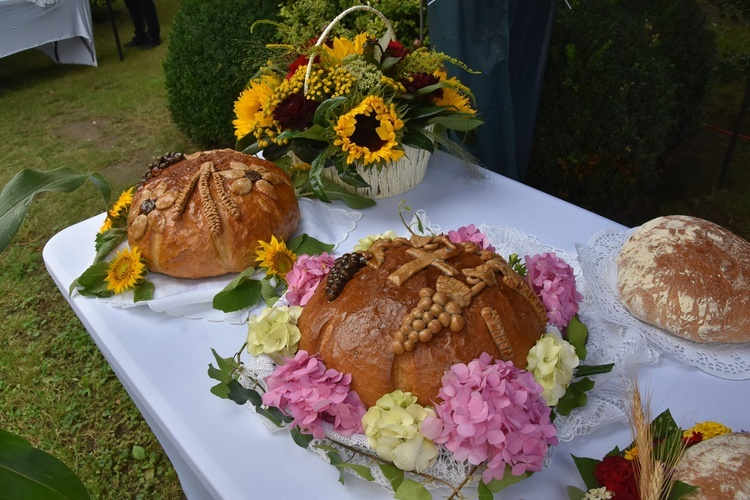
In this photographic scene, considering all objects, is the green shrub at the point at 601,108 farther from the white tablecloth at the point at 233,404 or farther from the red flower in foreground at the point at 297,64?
the red flower in foreground at the point at 297,64

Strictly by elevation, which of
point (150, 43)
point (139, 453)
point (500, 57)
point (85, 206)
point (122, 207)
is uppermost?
point (500, 57)

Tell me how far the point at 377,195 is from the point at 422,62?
41cm

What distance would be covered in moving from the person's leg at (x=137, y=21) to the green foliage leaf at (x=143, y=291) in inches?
216

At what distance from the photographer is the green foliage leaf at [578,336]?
108 cm

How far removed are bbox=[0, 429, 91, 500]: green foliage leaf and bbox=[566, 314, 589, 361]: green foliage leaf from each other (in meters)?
0.85

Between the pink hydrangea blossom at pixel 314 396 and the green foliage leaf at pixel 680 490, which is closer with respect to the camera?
the green foliage leaf at pixel 680 490

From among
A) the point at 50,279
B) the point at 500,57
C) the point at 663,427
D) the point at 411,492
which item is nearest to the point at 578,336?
the point at 663,427

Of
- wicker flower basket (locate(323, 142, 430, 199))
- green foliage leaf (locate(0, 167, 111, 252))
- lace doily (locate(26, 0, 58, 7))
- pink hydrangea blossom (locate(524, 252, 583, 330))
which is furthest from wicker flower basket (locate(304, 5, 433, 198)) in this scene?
lace doily (locate(26, 0, 58, 7))

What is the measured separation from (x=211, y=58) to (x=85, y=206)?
3.82 feet

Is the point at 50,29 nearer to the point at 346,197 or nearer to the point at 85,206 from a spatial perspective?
the point at 85,206

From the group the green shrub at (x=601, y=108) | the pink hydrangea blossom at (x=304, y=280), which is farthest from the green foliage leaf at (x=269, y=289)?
the green shrub at (x=601, y=108)

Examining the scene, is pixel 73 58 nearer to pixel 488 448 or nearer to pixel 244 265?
pixel 244 265

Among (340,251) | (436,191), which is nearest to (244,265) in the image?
(340,251)

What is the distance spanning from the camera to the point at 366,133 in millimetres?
1586
